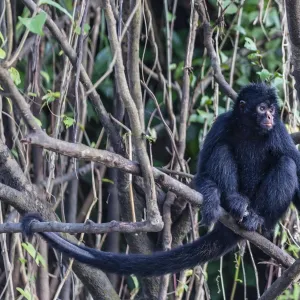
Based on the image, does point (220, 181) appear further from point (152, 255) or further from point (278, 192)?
point (152, 255)

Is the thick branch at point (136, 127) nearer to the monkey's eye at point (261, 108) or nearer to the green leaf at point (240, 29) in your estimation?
the monkey's eye at point (261, 108)

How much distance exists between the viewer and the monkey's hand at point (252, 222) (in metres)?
4.68

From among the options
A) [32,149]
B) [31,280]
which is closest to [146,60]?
[32,149]

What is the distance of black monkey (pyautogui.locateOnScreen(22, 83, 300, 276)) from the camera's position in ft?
15.5

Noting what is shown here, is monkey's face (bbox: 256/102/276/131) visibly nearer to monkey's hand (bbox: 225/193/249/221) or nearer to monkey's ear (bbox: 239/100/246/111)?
monkey's ear (bbox: 239/100/246/111)

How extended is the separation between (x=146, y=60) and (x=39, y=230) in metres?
3.67

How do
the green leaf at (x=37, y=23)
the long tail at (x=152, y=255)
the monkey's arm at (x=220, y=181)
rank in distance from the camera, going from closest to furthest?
the green leaf at (x=37, y=23) → the long tail at (x=152, y=255) → the monkey's arm at (x=220, y=181)

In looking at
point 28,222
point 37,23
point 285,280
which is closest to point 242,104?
point 285,280

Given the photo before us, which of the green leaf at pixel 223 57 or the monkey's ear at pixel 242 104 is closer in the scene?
the monkey's ear at pixel 242 104

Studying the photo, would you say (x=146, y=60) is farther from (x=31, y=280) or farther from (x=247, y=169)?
(x=31, y=280)

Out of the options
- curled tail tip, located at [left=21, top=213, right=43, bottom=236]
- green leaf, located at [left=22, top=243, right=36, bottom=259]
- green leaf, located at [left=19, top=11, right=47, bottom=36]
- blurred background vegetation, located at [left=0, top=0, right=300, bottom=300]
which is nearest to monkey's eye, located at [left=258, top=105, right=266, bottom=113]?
blurred background vegetation, located at [left=0, top=0, right=300, bottom=300]

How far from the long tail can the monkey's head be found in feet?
2.75

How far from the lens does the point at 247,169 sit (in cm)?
534

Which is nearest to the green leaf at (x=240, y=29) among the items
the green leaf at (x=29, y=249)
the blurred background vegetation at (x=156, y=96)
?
the blurred background vegetation at (x=156, y=96)
